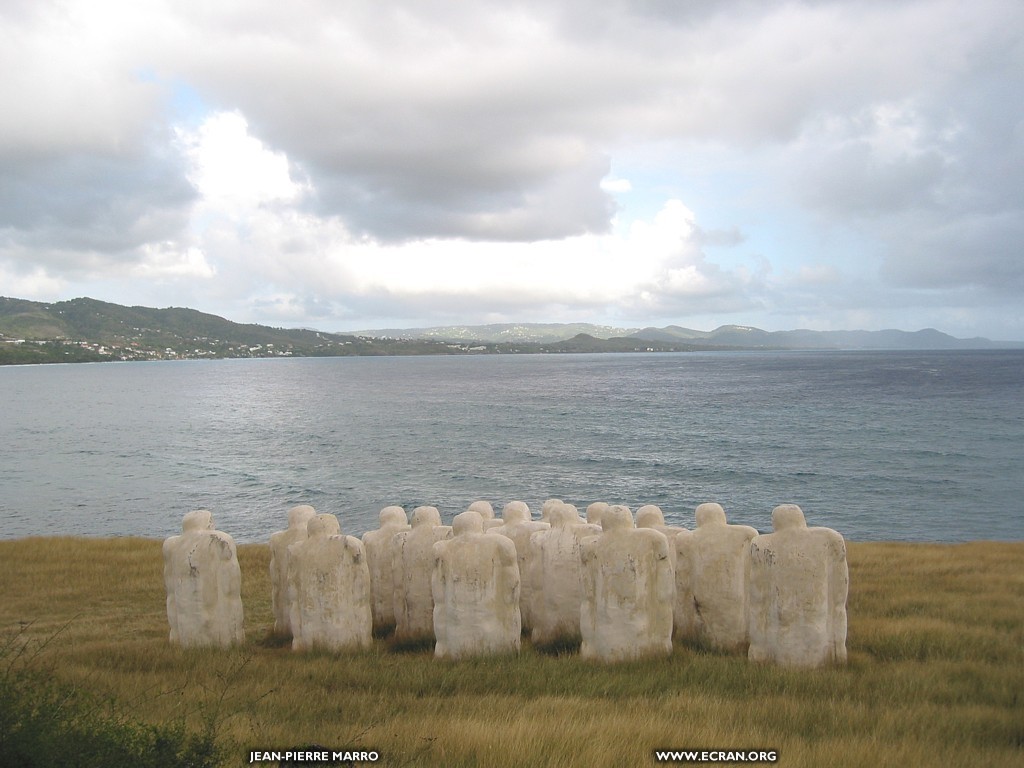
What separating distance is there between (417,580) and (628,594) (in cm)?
394

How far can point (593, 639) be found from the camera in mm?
10867

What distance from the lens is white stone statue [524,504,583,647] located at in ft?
39.6

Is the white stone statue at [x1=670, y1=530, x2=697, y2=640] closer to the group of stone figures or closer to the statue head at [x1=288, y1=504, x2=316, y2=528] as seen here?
the group of stone figures

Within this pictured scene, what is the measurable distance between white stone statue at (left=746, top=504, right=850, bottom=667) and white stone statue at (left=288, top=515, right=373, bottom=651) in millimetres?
6132

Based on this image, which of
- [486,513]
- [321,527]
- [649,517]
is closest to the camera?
[321,527]

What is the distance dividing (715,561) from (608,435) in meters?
61.9

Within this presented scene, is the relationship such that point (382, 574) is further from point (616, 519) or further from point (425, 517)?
point (616, 519)

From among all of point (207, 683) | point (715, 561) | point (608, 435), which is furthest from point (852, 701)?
point (608, 435)

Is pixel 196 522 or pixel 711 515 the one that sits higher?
pixel 711 515

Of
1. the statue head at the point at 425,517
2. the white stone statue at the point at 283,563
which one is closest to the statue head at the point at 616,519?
the statue head at the point at 425,517

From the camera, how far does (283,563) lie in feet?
43.3

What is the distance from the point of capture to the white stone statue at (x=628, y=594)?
1066cm

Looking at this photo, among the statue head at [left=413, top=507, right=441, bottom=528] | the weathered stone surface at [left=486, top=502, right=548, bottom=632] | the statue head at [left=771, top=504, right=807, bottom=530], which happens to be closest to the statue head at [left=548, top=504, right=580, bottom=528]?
the weathered stone surface at [left=486, top=502, right=548, bottom=632]

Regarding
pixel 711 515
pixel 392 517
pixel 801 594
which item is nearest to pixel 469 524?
pixel 392 517
